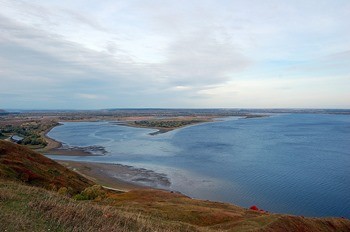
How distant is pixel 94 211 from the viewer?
1309 centimetres

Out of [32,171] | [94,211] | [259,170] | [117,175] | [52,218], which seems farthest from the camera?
[259,170]

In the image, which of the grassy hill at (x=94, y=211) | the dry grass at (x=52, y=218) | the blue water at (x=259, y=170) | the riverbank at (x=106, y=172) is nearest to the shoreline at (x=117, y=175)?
the riverbank at (x=106, y=172)

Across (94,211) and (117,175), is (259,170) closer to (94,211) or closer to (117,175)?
(117,175)

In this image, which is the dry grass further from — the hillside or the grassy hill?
the hillside

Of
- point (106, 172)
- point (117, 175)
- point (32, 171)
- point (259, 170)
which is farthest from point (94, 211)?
point (259, 170)

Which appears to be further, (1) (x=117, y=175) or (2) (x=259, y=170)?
(2) (x=259, y=170)

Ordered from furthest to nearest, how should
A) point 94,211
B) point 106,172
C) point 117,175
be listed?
point 106,172 → point 117,175 → point 94,211

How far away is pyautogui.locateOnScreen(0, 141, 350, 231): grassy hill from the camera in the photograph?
37.0ft

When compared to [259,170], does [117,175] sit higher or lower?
lower

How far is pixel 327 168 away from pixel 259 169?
12857 millimetres

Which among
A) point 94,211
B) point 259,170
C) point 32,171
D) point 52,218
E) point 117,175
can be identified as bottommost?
point 117,175

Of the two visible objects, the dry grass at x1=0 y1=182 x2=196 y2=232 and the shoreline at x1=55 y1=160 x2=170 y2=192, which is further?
the shoreline at x1=55 y1=160 x2=170 y2=192

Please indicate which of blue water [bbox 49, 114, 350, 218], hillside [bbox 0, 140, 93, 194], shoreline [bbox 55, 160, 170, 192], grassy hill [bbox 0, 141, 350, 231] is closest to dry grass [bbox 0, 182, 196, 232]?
grassy hill [bbox 0, 141, 350, 231]

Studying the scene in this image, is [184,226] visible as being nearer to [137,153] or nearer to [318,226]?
[318,226]
